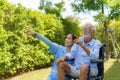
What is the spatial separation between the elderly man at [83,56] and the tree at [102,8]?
45.6ft

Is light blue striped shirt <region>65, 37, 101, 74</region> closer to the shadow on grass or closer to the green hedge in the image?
the green hedge

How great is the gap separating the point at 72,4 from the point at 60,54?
14406 mm

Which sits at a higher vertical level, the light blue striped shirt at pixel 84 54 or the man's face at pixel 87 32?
the man's face at pixel 87 32

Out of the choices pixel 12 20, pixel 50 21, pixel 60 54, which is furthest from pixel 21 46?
pixel 60 54

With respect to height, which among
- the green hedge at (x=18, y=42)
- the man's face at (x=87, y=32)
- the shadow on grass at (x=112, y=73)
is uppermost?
the man's face at (x=87, y=32)

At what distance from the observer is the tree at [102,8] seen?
19016 mm

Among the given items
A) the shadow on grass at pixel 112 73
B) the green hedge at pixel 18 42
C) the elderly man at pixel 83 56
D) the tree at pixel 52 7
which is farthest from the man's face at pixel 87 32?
the tree at pixel 52 7

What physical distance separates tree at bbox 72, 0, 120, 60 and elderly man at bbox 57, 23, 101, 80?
45.6ft

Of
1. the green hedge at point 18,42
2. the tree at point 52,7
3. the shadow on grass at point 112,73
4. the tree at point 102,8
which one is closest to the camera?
the green hedge at point 18,42

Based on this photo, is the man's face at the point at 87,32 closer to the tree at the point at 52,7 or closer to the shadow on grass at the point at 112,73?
the shadow on grass at the point at 112,73

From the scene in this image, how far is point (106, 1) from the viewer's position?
→ 19.0m

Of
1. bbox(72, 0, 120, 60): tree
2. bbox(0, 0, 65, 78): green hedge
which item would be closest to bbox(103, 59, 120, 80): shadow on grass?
bbox(0, 0, 65, 78): green hedge

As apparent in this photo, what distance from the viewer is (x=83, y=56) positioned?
5238 millimetres

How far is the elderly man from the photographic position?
4984 mm
